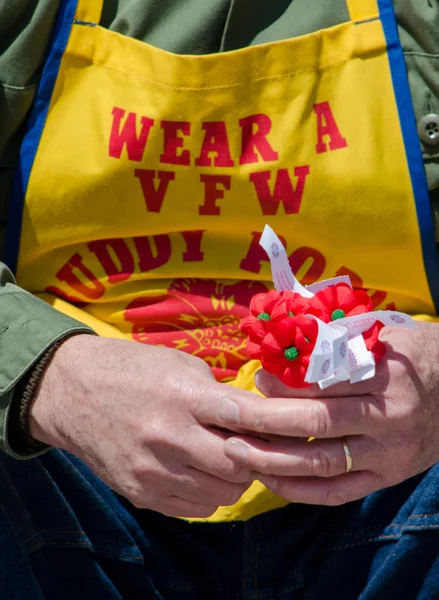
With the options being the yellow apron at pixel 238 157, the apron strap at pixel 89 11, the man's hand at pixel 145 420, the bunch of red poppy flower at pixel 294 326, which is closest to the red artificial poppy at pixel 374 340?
the bunch of red poppy flower at pixel 294 326

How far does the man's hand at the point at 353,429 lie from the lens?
0.89 m

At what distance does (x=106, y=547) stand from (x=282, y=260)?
46 cm

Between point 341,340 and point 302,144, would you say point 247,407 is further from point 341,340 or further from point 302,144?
point 302,144

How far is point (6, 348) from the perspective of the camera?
39.1 inches

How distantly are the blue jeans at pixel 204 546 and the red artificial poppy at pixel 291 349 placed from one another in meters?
0.32

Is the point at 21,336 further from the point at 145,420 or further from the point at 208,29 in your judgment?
the point at 208,29

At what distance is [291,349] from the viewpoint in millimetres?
845

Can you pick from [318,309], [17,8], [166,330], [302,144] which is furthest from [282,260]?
[17,8]

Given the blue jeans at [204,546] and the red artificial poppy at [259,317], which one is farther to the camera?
the blue jeans at [204,546]

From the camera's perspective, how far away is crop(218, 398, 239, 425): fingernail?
88 centimetres

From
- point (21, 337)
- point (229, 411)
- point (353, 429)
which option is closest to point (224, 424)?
point (229, 411)

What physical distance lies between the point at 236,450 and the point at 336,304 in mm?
174

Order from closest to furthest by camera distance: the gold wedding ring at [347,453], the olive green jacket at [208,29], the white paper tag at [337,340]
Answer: the white paper tag at [337,340]
the gold wedding ring at [347,453]
the olive green jacket at [208,29]

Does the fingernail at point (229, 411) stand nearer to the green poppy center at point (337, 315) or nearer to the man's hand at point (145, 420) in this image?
the man's hand at point (145, 420)
